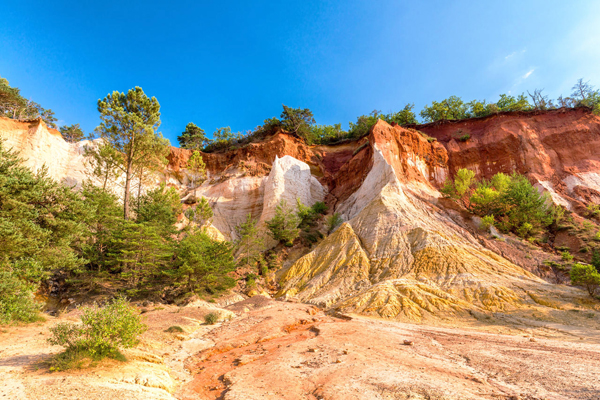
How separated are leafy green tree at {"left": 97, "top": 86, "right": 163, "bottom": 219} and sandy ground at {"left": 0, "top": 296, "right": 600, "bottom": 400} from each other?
14.7 meters

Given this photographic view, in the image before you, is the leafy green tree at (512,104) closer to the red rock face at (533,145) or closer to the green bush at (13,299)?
the red rock face at (533,145)

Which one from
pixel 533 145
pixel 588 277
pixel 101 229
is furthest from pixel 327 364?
pixel 533 145

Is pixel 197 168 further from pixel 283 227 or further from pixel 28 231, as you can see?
pixel 28 231

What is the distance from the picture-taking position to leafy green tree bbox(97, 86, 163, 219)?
69.3 ft

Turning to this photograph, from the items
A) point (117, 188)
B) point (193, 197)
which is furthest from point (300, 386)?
point (117, 188)

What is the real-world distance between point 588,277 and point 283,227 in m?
21.4

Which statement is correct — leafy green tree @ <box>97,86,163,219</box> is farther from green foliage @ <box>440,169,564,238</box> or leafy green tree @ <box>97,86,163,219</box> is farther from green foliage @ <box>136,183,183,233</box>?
green foliage @ <box>440,169,564,238</box>

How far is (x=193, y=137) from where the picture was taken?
163 feet

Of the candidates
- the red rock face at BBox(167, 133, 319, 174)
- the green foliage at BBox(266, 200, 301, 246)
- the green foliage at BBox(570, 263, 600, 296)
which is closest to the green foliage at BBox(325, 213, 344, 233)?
the green foliage at BBox(266, 200, 301, 246)

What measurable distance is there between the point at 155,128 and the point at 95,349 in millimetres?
20612

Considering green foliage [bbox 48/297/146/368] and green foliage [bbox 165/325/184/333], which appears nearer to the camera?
green foliage [bbox 48/297/146/368]

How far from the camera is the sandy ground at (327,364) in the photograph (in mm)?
5148

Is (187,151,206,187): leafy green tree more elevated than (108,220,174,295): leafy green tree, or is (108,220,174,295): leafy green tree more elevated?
(187,151,206,187): leafy green tree

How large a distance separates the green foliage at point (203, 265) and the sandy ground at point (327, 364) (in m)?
5.71
